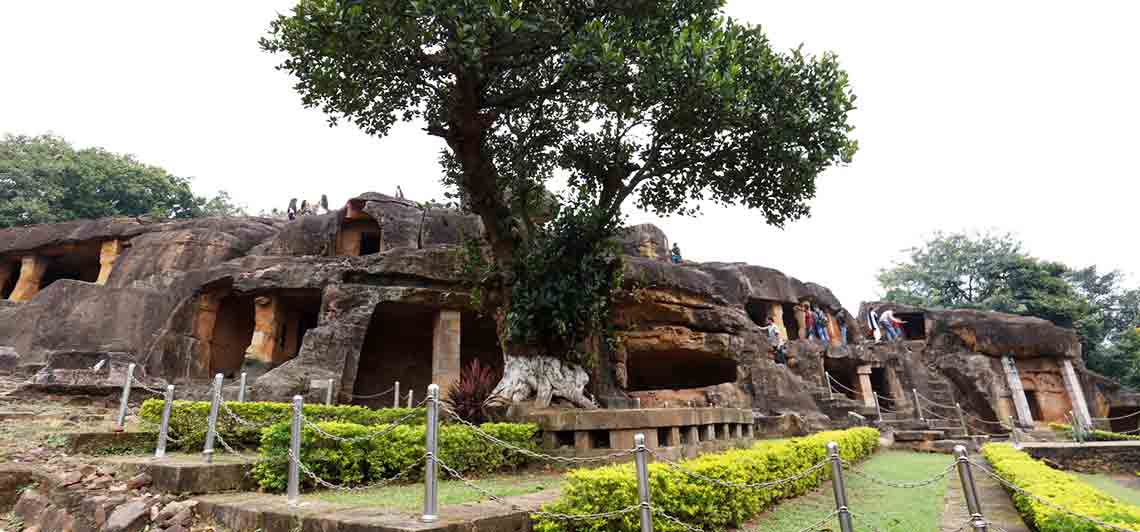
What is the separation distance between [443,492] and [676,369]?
16.5 meters

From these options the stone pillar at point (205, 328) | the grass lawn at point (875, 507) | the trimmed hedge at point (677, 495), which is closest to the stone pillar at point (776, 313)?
the grass lawn at point (875, 507)

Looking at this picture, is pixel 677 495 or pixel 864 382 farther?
pixel 864 382

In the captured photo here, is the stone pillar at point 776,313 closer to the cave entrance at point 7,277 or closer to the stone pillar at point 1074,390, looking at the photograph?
the stone pillar at point 1074,390

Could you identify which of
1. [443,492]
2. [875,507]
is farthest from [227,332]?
[875,507]

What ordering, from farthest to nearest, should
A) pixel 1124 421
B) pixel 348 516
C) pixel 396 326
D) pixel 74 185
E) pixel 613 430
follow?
pixel 74 185
pixel 1124 421
pixel 396 326
pixel 613 430
pixel 348 516

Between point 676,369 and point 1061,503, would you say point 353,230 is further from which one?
point 1061,503

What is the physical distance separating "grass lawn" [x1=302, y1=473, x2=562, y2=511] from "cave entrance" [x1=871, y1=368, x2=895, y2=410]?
847 inches

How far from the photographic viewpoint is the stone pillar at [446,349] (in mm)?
14883

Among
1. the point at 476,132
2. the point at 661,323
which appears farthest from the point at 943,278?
the point at 476,132

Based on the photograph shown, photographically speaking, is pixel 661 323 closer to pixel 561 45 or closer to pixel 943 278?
pixel 561 45

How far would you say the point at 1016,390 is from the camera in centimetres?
2469

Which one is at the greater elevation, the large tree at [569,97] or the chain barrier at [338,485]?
the large tree at [569,97]

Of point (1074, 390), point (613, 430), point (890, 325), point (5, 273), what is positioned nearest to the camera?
point (613, 430)

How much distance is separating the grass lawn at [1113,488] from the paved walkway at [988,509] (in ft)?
5.87
